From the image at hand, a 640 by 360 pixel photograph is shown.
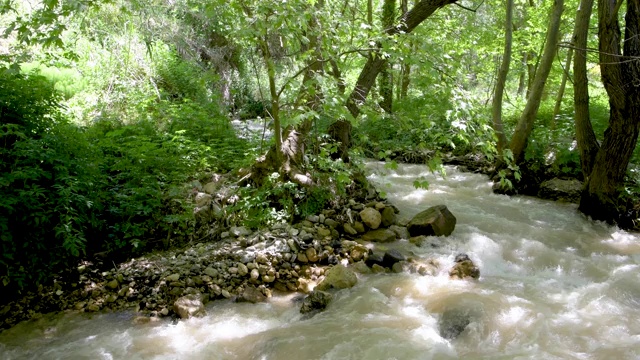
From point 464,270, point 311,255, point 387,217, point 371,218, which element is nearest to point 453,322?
point 464,270

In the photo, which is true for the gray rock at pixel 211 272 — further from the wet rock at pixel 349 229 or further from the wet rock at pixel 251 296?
the wet rock at pixel 349 229

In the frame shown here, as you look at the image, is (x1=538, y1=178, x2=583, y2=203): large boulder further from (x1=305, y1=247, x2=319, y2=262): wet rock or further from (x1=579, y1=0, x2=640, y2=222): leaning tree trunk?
(x1=305, y1=247, x2=319, y2=262): wet rock

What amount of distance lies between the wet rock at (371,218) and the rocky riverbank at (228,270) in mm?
153

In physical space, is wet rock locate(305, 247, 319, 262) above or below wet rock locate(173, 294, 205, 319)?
above

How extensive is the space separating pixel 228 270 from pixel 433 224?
10.6ft

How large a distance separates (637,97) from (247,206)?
21.1ft

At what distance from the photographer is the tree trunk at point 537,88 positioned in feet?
28.0

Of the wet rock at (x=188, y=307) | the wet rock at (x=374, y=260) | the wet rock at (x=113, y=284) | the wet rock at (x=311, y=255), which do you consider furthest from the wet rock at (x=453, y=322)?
the wet rock at (x=113, y=284)

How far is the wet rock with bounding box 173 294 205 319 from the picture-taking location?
4.55 m

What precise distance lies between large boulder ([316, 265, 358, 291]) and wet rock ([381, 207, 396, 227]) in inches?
65.6

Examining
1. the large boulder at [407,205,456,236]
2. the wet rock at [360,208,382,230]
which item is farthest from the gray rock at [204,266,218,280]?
the large boulder at [407,205,456,236]

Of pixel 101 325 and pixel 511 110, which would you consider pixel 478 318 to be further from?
pixel 511 110

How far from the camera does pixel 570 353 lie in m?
3.92

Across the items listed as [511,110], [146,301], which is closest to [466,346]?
[146,301]
